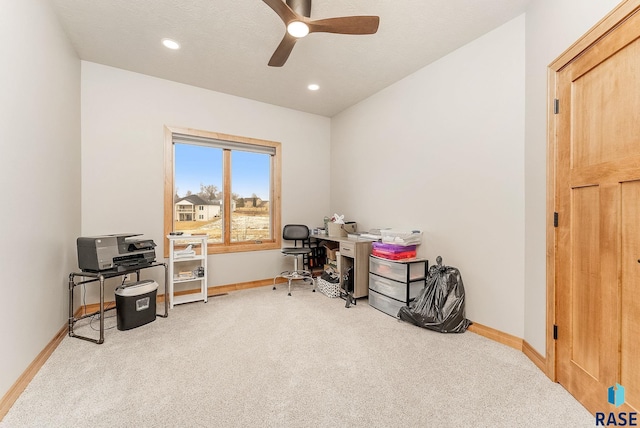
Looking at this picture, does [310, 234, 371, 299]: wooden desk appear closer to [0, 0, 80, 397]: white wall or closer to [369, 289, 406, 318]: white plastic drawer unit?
[369, 289, 406, 318]: white plastic drawer unit

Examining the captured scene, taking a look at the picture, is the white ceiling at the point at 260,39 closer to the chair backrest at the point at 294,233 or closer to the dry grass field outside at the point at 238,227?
the dry grass field outside at the point at 238,227

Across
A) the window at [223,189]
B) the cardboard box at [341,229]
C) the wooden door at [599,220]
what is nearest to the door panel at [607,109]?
the wooden door at [599,220]

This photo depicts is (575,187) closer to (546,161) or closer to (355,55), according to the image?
(546,161)

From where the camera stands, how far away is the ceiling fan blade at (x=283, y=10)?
1.72m

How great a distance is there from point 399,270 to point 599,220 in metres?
1.71

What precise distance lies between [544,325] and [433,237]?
1.22 metres

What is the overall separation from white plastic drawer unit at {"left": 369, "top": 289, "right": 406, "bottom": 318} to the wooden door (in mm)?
1366

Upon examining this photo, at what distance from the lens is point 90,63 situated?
3.02 metres

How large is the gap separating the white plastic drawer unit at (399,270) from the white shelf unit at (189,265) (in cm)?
222

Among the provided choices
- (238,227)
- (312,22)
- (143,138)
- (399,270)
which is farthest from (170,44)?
(399,270)

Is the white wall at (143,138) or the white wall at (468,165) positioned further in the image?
the white wall at (143,138)

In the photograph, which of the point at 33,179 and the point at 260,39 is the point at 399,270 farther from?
the point at 33,179

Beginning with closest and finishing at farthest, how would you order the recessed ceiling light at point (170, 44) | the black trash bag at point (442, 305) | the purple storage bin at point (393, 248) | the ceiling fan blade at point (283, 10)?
1. the ceiling fan blade at point (283, 10)
2. the black trash bag at point (442, 305)
3. the recessed ceiling light at point (170, 44)
4. the purple storage bin at point (393, 248)

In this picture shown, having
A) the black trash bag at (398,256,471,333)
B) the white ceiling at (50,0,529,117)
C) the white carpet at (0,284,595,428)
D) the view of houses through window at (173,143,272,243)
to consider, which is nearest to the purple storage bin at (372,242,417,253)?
the black trash bag at (398,256,471,333)
